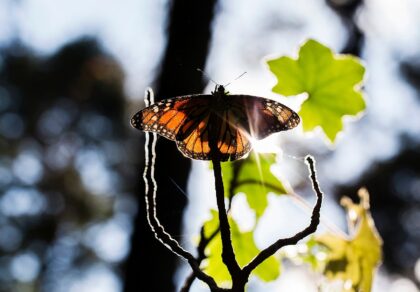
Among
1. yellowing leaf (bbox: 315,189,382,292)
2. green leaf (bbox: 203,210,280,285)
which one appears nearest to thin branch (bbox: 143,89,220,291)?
green leaf (bbox: 203,210,280,285)

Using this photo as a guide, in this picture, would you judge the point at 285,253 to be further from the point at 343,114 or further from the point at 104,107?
the point at 104,107

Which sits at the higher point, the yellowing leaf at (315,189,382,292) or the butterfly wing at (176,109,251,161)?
the butterfly wing at (176,109,251,161)

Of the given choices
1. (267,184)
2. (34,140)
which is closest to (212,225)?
(267,184)

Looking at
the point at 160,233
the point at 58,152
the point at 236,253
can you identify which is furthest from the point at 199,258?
the point at 58,152

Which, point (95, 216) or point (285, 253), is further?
point (95, 216)

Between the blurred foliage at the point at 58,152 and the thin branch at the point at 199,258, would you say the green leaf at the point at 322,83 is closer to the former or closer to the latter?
the thin branch at the point at 199,258

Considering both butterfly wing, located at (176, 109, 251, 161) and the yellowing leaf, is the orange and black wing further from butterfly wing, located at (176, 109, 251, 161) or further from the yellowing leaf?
the yellowing leaf
